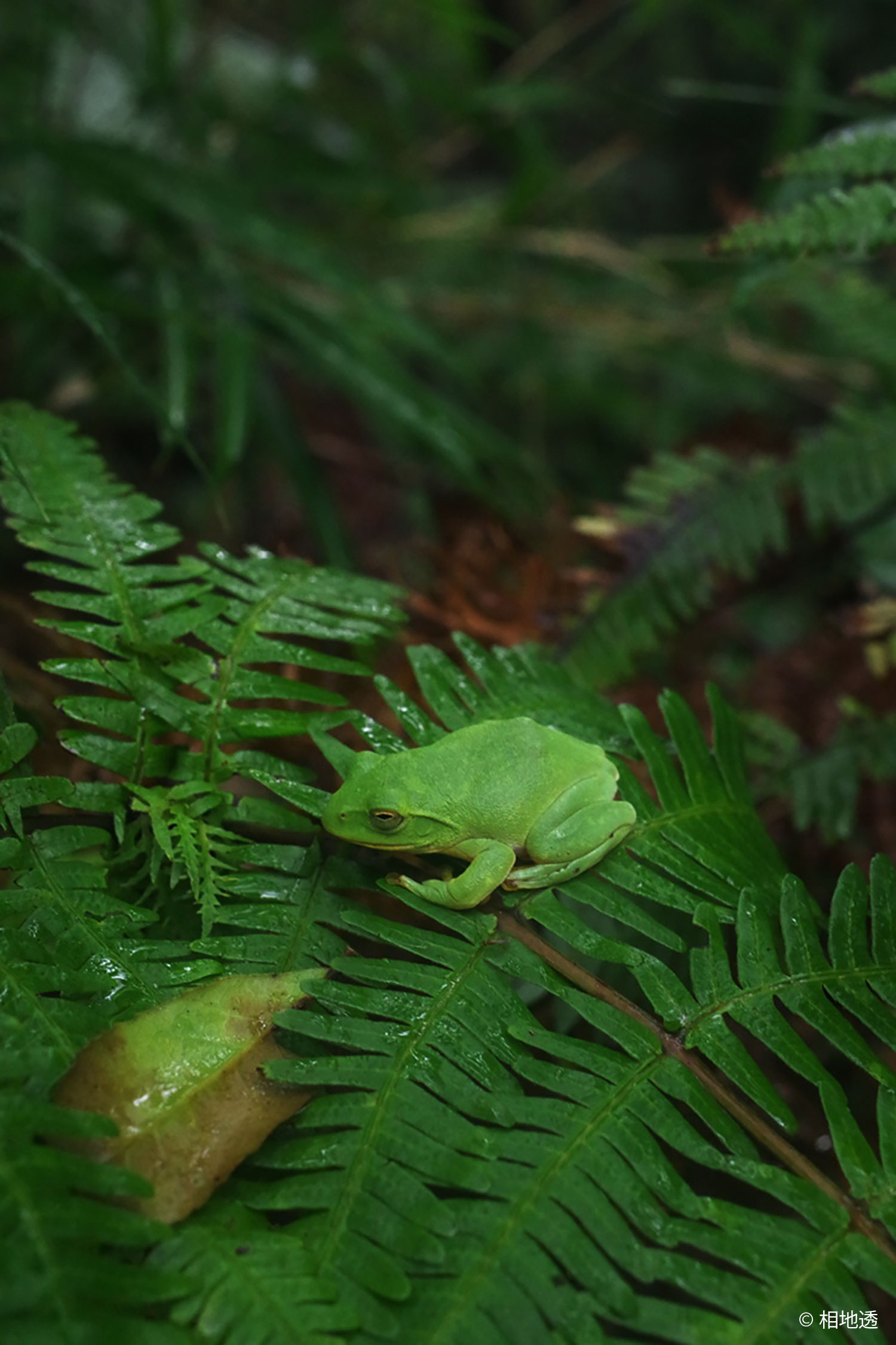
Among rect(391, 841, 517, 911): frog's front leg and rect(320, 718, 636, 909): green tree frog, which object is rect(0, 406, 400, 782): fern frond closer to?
rect(320, 718, 636, 909): green tree frog

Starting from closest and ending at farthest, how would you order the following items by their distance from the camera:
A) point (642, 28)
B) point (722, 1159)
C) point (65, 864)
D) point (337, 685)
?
point (722, 1159) < point (65, 864) < point (337, 685) < point (642, 28)

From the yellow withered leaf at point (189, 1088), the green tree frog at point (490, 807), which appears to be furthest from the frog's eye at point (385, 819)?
the yellow withered leaf at point (189, 1088)

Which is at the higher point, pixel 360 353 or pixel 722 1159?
pixel 360 353

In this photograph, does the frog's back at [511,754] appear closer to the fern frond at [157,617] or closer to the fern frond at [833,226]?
the fern frond at [157,617]

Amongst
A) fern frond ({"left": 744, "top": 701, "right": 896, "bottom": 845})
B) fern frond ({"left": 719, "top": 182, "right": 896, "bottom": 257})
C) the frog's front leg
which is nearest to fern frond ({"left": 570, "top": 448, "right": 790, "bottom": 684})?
fern frond ({"left": 744, "top": 701, "right": 896, "bottom": 845})

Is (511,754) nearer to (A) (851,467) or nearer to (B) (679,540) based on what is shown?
(B) (679,540)

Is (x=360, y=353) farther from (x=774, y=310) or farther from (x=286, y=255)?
(x=774, y=310)

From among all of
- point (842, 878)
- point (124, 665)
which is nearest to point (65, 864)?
point (124, 665)

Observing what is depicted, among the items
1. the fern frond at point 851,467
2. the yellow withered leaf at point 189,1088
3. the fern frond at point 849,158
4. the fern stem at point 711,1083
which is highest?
the fern frond at point 849,158

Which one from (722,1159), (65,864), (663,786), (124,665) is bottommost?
(722,1159)
